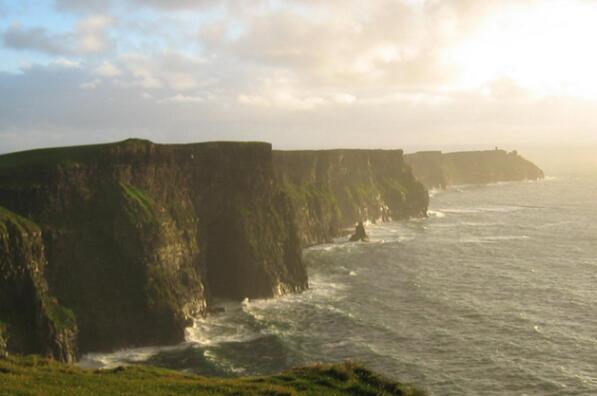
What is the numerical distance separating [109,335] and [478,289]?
56458mm

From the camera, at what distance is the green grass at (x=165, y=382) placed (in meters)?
32.7

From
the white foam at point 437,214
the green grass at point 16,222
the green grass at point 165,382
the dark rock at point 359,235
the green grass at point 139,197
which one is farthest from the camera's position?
the white foam at point 437,214

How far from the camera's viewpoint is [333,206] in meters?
148

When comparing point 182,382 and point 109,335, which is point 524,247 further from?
point 182,382

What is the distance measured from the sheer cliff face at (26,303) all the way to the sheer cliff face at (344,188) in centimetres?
7436

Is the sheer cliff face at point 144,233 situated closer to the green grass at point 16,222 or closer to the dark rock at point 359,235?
the green grass at point 16,222

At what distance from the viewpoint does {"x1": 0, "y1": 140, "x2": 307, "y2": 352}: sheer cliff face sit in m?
65.0

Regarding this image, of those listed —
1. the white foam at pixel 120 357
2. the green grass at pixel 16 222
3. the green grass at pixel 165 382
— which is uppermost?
the green grass at pixel 16 222

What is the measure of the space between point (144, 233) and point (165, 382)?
3670cm

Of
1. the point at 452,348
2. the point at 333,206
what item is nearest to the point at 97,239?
the point at 452,348

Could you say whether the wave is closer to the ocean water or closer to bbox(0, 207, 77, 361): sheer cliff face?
the ocean water

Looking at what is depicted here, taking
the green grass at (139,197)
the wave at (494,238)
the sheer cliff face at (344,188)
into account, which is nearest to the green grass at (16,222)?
the green grass at (139,197)

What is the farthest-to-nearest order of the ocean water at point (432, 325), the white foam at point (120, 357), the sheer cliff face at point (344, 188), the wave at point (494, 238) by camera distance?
Answer: the sheer cliff face at point (344, 188) → the wave at point (494, 238) → the white foam at point (120, 357) → the ocean water at point (432, 325)

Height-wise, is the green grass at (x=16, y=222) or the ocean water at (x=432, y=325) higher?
the green grass at (x=16, y=222)
